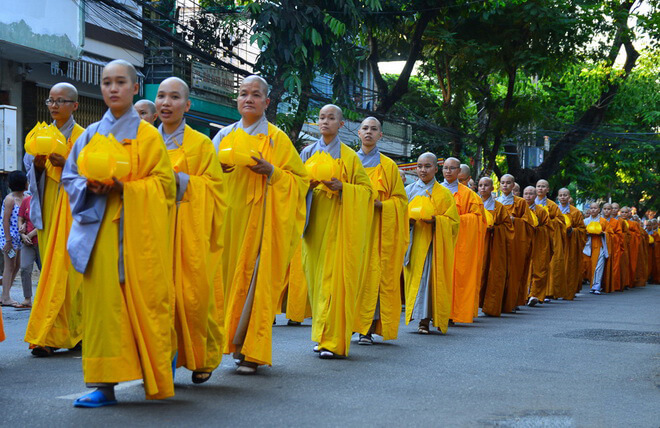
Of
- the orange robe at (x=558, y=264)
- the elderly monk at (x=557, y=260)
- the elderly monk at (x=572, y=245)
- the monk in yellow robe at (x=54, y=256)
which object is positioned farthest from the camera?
the elderly monk at (x=572, y=245)

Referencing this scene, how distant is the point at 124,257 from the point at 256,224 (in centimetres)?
169

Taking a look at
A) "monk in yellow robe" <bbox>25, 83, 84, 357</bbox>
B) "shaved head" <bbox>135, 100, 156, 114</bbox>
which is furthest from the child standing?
"shaved head" <bbox>135, 100, 156, 114</bbox>

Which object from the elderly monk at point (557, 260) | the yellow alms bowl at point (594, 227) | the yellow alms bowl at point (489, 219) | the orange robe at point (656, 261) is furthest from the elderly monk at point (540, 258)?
the orange robe at point (656, 261)

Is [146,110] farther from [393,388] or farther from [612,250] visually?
[612,250]

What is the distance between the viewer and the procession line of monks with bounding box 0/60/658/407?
464 centimetres

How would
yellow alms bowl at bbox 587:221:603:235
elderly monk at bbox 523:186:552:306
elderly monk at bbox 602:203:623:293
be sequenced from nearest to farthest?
elderly monk at bbox 523:186:552:306 < yellow alms bowl at bbox 587:221:603:235 < elderly monk at bbox 602:203:623:293

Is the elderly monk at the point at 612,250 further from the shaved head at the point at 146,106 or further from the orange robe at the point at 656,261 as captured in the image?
the shaved head at the point at 146,106

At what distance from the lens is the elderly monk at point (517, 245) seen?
502 inches

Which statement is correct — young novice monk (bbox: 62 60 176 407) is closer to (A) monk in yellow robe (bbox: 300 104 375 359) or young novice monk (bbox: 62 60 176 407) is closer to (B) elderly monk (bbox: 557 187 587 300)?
(A) monk in yellow robe (bbox: 300 104 375 359)

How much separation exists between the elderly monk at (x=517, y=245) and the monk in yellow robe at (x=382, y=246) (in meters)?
4.75

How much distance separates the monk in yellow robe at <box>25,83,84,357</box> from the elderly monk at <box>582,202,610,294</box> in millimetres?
14270

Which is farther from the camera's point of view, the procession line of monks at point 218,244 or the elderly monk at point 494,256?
the elderly monk at point 494,256

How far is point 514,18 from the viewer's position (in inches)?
779

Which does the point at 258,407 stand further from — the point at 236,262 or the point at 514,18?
the point at 514,18
